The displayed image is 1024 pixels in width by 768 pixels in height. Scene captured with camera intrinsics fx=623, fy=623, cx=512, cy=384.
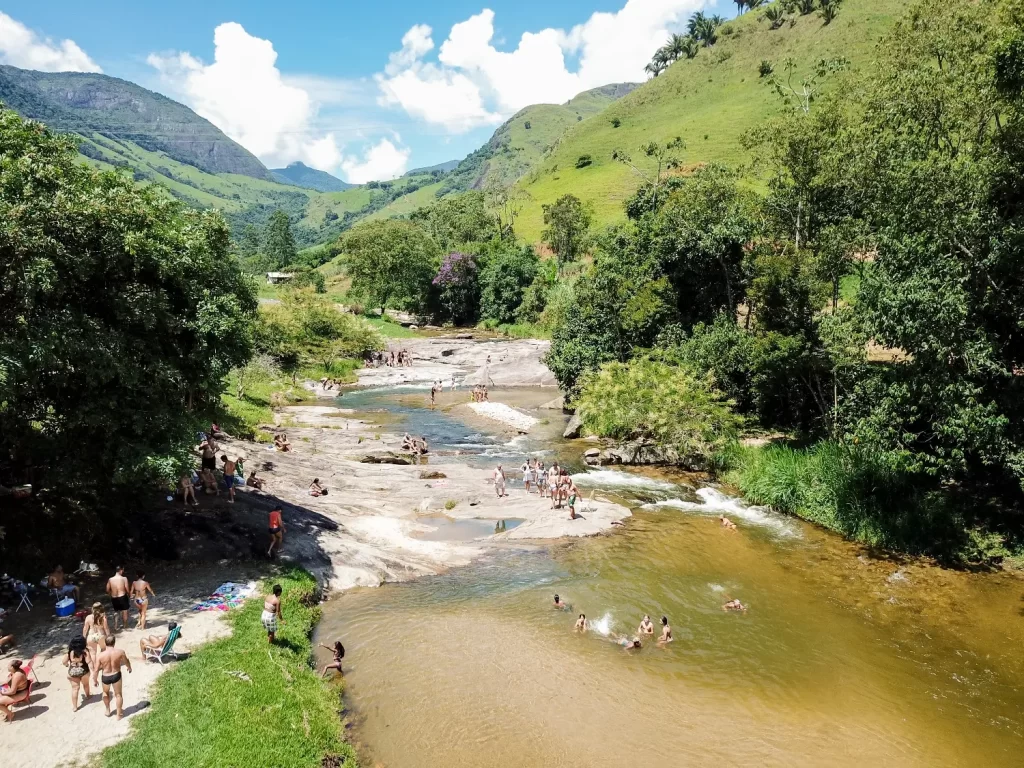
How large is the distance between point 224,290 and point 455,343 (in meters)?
59.4

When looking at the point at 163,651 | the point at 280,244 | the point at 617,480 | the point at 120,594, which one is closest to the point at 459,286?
the point at 617,480

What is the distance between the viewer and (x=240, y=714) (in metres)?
13.9

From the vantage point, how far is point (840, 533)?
87.6 feet

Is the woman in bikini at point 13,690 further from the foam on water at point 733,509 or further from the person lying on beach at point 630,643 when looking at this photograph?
the foam on water at point 733,509

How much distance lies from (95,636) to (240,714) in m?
4.05

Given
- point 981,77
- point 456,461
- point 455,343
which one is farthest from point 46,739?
point 455,343

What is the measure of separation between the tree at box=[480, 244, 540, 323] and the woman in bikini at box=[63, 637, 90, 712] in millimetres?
81523

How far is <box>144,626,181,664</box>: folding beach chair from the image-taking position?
15.8m

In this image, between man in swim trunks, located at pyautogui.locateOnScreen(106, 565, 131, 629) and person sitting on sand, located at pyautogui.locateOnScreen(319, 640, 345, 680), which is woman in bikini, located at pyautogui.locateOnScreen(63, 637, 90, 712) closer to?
man in swim trunks, located at pyautogui.locateOnScreen(106, 565, 131, 629)

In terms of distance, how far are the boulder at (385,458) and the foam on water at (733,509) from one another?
14.6 metres

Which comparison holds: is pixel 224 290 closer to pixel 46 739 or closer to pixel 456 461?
pixel 46 739

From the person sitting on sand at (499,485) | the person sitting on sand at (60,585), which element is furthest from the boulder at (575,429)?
the person sitting on sand at (60,585)

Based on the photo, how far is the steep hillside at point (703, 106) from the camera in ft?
398

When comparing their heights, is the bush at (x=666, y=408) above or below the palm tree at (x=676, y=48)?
below
